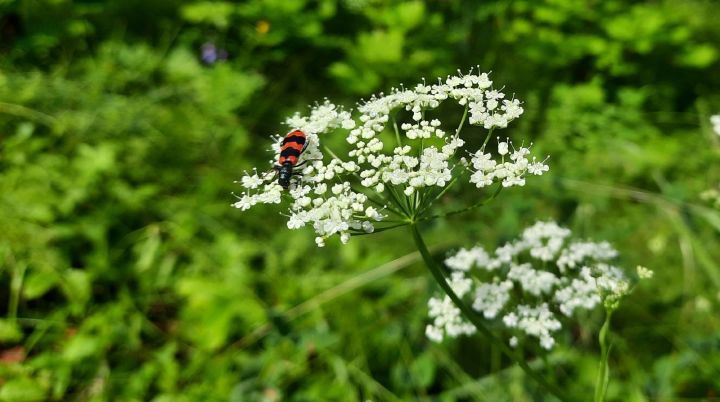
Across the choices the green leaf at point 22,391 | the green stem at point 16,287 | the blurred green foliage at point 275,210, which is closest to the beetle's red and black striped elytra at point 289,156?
the blurred green foliage at point 275,210

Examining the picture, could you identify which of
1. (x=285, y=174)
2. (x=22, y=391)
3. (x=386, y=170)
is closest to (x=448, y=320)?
(x=386, y=170)

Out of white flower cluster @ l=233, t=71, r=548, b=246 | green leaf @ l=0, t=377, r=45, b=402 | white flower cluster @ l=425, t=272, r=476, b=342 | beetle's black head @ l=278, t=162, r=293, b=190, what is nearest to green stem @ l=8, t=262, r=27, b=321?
green leaf @ l=0, t=377, r=45, b=402

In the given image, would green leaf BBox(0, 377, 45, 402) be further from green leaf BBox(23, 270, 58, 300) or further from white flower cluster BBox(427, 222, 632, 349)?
white flower cluster BBox(427, 222, 632, 349)

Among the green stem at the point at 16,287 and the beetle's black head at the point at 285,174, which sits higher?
the green stem at the point at 16,287

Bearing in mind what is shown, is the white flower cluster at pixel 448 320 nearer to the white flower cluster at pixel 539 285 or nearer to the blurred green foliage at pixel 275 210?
the white flower cluster at pixel 539 285

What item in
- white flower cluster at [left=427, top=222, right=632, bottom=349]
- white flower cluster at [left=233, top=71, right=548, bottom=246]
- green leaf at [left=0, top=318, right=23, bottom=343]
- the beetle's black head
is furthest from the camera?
green leaf at [left=0, top=318, right=23, bottom=343]

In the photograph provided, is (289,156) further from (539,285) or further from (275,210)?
(275,210)

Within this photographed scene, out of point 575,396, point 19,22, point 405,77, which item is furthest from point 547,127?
point 19,22
